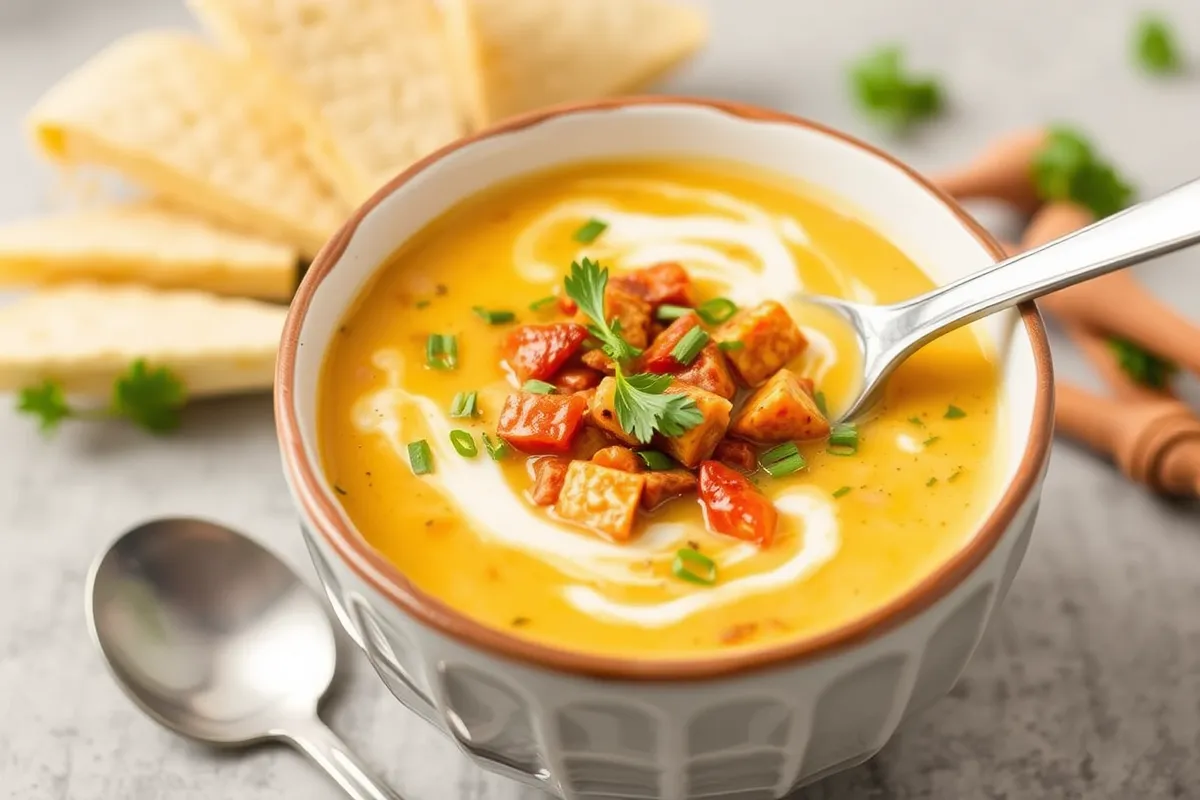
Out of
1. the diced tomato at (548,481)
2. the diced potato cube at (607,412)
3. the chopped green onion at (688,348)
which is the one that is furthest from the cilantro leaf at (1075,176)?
the diced tomato at (548,481)

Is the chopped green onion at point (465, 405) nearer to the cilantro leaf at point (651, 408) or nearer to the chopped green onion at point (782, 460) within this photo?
the cilantro leaf at point (651, 408)

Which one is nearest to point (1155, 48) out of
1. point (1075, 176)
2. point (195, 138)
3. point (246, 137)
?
point (1075, 176)

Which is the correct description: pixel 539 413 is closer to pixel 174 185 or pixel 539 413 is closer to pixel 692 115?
pixel 692 115

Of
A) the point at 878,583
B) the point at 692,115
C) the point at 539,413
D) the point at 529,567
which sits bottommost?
the point at 529,567

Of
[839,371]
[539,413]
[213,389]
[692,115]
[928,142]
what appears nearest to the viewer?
[539,413]

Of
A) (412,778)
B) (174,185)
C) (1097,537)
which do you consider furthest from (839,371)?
(174,185)
